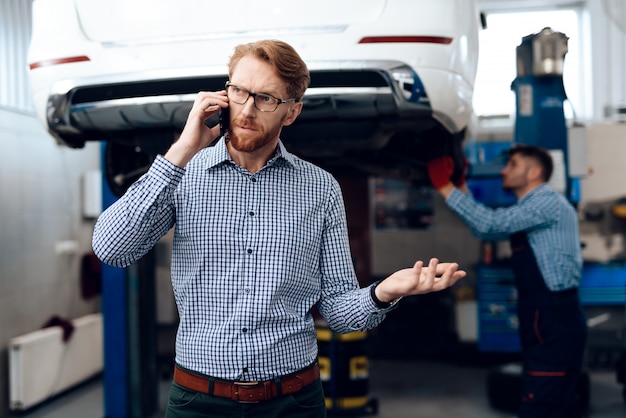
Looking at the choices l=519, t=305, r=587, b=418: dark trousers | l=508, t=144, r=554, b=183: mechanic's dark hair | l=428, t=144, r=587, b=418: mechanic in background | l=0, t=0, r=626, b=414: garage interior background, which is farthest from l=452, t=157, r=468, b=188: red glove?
l=0, t=0, r=626, b=414: garage interior background

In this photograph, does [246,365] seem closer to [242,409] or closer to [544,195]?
[242,409]

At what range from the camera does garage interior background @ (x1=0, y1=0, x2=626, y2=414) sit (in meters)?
4.37

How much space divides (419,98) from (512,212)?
4.22 feet

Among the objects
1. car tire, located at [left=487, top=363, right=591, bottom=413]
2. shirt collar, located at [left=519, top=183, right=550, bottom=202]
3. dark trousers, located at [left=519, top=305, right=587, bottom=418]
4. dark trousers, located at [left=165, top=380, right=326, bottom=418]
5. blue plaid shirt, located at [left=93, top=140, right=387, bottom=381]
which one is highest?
shirt collar, located at [left=519, top=183, right=550, bottom=202]

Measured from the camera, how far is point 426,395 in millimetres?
4703

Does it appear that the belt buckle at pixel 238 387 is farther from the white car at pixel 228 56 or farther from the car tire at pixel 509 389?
the car tire at pixel 509 389

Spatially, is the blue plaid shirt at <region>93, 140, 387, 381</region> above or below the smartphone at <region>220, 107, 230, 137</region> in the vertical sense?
below

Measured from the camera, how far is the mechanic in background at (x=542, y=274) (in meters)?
3.09

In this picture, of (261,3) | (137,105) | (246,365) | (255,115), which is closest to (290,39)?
(261,3)

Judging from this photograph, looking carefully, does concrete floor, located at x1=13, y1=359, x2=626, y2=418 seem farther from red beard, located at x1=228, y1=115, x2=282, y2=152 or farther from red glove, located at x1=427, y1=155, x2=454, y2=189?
red beard, located at x1=228, y1=115, x2=282, y2=152

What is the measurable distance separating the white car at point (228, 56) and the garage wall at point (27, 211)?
2213 millimetres

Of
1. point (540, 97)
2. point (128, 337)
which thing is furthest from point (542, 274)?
point (128, 337)

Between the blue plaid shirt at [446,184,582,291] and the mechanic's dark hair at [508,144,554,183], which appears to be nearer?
the blue plaid shirt at [446,184,582,291]

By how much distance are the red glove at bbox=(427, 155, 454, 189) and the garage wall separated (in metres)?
2.88
